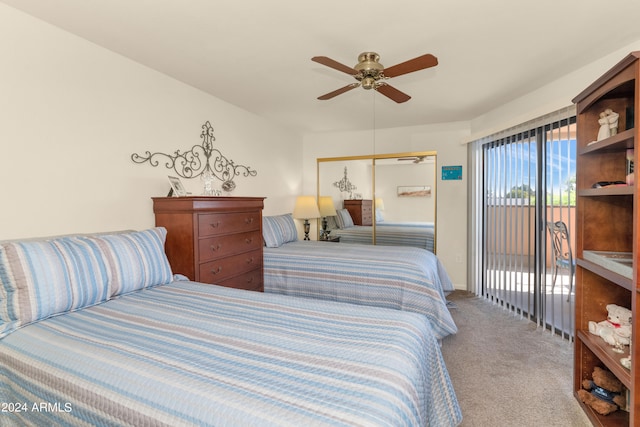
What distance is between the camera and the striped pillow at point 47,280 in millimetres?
1350

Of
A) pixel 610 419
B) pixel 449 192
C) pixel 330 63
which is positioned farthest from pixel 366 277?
pixel 449 192

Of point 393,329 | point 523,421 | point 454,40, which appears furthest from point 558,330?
point 454,40

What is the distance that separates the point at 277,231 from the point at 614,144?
3.10 m

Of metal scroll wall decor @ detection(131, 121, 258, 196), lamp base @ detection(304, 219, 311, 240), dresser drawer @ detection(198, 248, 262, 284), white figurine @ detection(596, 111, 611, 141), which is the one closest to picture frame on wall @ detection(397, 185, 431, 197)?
lamp base @ detection(304, 219, 311, 240)

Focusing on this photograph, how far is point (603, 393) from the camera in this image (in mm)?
1688

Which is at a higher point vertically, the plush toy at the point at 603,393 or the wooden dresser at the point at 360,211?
the wooden dresser at the point at 360,211

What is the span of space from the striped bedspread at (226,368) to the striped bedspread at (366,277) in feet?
3.91

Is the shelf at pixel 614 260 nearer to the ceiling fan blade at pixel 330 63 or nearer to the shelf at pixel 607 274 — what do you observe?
the shelf at pixel 607 274

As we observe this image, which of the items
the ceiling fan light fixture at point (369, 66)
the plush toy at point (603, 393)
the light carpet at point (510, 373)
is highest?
the ceiling fan light fixture at point (369, 66)

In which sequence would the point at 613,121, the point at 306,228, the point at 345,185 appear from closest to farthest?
1. the point at 613,121
2. the point at 345,185
3. the point at 306,228

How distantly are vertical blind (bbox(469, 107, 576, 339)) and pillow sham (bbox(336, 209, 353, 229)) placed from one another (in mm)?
1798

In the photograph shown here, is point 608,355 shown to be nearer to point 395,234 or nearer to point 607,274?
point 607,274

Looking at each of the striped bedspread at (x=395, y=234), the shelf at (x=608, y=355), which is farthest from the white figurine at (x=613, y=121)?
the striped bedspread at (x=395, y=234)

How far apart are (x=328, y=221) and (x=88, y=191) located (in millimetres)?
3313
